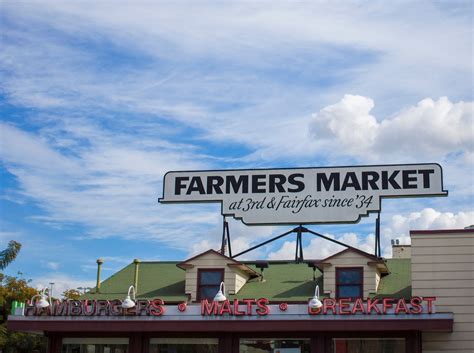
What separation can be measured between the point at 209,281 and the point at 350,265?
20.6 ft

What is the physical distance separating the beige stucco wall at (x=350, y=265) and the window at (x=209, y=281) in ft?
15.6

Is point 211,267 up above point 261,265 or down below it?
below

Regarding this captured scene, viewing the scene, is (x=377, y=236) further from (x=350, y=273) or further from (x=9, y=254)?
(x=9, y=254)

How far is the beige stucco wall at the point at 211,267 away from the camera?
34562mm

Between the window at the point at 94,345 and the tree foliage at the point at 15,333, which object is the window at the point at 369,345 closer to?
the window at the point at 94,345

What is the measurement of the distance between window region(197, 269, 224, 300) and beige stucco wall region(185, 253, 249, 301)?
0.18m

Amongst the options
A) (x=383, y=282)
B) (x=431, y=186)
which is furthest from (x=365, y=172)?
(x=383, y=282)

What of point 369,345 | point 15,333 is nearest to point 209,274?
point 369,345

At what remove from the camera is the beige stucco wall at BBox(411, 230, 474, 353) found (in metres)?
30.5

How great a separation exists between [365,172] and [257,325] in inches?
430

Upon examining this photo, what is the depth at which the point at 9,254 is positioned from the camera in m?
45.7

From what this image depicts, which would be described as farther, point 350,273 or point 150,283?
point 150,283

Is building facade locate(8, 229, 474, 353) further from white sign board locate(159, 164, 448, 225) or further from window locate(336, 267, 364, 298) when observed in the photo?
white sign board locate(159, 164, 448, 225)

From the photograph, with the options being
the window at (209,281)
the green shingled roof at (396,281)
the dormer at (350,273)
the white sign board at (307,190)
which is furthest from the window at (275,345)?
the white sign board at (307,190)
